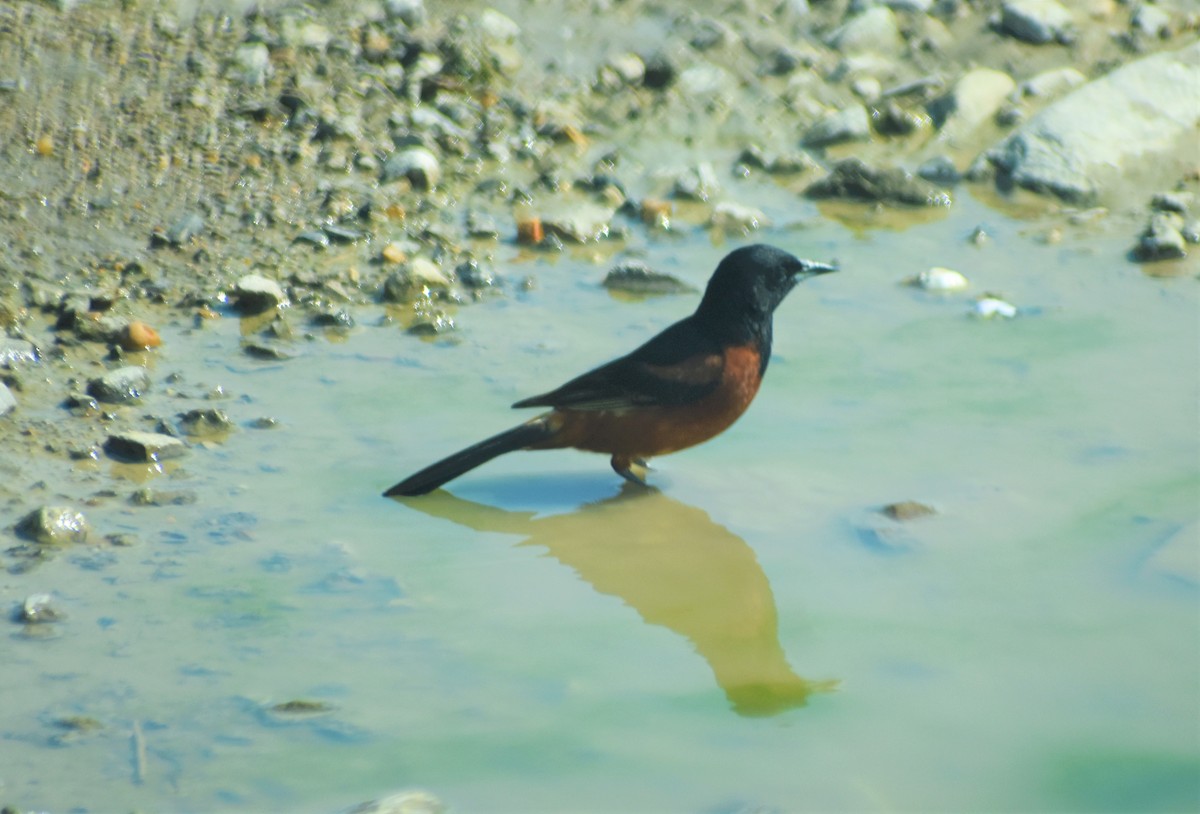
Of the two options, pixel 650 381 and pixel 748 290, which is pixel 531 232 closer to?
pixel 748 290

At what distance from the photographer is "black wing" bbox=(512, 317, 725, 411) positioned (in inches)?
216

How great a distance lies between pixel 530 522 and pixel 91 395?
1.90 metres

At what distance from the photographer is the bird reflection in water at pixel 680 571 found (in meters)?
4.18

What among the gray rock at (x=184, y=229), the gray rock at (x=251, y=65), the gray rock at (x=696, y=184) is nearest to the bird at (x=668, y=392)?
the gray rock at (x=184, y=229)

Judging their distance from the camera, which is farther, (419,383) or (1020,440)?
(419,383)

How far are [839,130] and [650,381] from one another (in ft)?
13.2

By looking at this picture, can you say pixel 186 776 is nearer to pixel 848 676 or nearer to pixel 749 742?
pixel 749 742

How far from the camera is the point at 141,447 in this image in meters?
5.40

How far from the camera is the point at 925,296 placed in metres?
7.09

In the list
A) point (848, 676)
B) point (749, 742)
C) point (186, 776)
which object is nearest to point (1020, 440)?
point (848, 676)

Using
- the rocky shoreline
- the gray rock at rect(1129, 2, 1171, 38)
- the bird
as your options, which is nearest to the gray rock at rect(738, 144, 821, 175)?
the rocky shoreline

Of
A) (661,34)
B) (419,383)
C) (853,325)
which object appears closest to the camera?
(419,383)

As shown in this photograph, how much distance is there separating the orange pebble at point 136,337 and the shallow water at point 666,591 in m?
0.11

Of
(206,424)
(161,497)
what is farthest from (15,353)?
(161,497)
